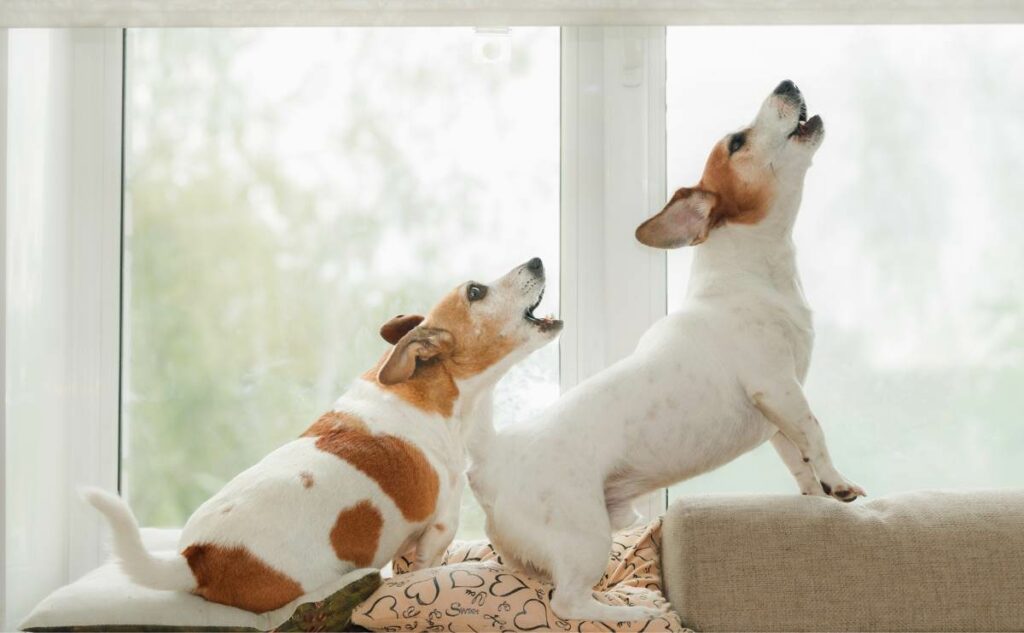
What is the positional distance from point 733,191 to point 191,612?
3.83 ft

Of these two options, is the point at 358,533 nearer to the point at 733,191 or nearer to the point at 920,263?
the point at 733,191

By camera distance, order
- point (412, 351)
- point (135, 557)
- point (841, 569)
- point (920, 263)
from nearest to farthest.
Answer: point (135, 557), point (841, 569), point (412, 351), point (920, 263)

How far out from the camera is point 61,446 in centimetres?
220

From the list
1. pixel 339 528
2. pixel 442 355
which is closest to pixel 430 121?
pixel 442 355

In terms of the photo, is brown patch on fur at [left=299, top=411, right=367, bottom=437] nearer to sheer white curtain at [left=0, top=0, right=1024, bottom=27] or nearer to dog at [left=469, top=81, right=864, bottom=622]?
dog at [left=469, top=81, right=864, bottom=622]

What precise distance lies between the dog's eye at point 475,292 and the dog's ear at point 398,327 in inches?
7.2

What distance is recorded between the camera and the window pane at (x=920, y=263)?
2197 mm

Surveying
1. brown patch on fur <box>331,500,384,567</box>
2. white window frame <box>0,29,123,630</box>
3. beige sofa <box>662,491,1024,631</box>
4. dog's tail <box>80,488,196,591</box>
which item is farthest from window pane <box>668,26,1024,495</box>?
white window frame <box>0,29,123,630</box>

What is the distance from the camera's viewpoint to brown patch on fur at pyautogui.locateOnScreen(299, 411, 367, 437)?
167cm

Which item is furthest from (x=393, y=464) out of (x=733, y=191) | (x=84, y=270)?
(x=84, y=270)

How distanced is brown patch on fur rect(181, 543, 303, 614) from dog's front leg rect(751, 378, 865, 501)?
842 mm

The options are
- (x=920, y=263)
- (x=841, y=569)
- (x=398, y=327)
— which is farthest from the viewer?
(x=920, y=263)

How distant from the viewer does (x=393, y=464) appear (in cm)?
162

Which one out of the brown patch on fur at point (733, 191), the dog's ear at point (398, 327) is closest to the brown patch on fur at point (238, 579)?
the dog's ear at point (398, 327)
